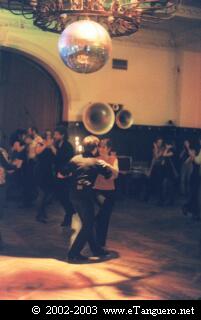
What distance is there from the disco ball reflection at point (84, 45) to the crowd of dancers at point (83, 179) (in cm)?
143

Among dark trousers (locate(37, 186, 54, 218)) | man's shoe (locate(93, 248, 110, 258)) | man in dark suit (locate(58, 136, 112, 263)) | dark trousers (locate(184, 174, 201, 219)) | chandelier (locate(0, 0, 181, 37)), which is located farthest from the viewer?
dark trousers (locate(184, 174, 201, 219))

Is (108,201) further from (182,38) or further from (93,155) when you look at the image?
(182,38)

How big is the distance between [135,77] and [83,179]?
22.7 feet

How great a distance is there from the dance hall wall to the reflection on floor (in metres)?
4.08

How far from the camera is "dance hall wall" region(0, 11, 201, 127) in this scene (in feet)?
36.6

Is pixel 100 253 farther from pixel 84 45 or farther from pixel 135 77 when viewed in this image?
pixel 135 77

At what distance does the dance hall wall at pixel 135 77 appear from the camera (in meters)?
11.1

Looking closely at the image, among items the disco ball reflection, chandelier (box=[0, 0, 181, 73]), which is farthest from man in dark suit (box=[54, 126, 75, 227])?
the disco ball reflection

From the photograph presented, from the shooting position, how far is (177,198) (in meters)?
11.7

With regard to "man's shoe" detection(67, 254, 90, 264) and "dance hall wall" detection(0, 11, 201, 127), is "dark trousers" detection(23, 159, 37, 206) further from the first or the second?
"man's shoe" detection(67, 254, 90, 264)

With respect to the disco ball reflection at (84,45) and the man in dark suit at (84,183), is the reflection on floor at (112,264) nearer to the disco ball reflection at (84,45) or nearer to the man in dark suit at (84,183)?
the man in dark suit at (84,183)

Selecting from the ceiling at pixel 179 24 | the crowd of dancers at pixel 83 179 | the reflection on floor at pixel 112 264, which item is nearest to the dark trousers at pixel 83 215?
the crowd of dancers at pixel 83 179

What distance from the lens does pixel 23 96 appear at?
1367cm
